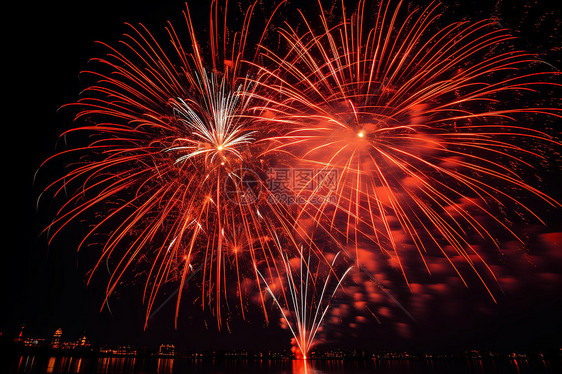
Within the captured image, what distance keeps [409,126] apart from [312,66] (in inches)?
181

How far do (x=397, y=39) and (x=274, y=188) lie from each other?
7867 millimetres

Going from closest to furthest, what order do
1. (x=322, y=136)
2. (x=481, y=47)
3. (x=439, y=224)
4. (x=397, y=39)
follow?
(x=481, y=47) → (x=397, y=39) → (x=322, y=136) → (x=439, y=224)

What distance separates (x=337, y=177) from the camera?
508 inches

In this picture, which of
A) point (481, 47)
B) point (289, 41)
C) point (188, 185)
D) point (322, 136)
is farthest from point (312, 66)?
point (188, 185)

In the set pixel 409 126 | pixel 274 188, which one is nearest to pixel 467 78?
pixel 409 126

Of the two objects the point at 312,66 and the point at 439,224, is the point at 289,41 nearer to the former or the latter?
the point at 312,66

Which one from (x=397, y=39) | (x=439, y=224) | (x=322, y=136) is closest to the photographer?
(x=397, y=39)

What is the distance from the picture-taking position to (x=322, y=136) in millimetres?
12703

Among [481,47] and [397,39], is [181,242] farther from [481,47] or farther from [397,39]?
[481,47]

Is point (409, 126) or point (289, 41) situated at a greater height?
point (289, 41)

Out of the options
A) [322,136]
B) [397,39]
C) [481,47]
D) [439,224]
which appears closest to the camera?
[481,47]

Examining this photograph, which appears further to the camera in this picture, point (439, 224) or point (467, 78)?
point (439, 224)

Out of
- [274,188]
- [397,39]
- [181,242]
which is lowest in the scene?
[181,242]

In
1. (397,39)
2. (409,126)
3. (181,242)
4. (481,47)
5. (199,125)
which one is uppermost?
(397,39)
